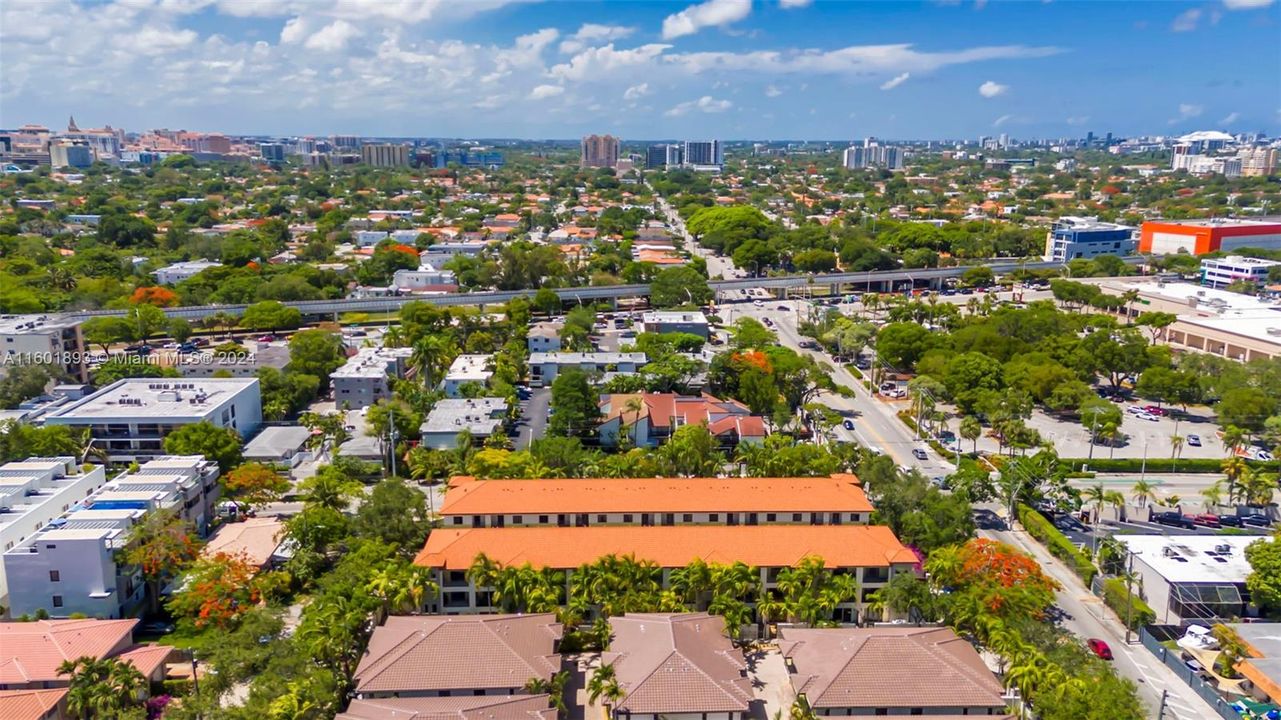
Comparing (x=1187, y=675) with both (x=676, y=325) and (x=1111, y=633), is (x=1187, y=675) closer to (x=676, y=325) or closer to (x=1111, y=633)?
(x=1111, y=633)

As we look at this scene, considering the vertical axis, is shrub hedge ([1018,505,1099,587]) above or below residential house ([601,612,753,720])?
below

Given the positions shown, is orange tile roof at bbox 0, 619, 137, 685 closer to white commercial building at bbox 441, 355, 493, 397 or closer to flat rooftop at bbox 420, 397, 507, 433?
flat rooftop at bbox 420, 397, 507, 433

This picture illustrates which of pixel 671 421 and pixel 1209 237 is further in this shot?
pixel 1209 237

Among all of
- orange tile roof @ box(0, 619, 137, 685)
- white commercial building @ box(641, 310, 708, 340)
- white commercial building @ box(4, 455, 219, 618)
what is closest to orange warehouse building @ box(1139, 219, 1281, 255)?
white commercial building @ box(641, 310, 708, 340)

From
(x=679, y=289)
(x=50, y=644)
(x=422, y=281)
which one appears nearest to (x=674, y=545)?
(x=50, y=644)

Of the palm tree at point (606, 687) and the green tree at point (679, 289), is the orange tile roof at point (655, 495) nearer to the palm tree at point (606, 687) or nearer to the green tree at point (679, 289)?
the palm tree at point (606, 687)

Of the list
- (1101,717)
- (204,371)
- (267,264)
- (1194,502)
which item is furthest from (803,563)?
(267,264)
